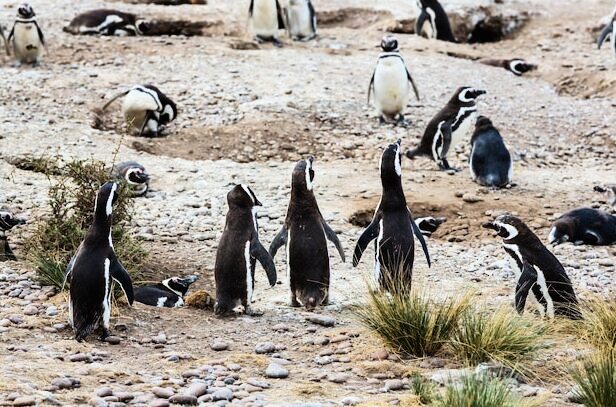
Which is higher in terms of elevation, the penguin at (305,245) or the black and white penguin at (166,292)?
the penguin at (305,245)

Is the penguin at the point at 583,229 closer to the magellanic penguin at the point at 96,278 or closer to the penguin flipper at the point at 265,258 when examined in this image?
the penguin flipper at the point at 265,258

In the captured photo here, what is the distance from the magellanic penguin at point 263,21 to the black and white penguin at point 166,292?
7.86 meters

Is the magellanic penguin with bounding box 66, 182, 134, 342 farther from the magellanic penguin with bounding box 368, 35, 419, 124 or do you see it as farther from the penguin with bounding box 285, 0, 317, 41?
the penguin with bounding box 285, 0, 317, 41

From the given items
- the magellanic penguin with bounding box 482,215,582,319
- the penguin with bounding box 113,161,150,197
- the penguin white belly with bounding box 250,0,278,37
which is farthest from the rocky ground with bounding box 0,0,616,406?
the penguin white belly with bounding box 250,0,278,37

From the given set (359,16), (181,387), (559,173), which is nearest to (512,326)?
(181,387)

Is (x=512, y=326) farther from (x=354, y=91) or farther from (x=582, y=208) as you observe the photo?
(x=354, y=91)

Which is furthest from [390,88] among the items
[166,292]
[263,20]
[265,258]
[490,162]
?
[265,258]

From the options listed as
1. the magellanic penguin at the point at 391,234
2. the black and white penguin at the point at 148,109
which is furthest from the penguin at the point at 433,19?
the magellanic penguin at the point at 391,234

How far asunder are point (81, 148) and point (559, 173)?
4410 millimetres

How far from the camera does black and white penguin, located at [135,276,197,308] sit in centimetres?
714

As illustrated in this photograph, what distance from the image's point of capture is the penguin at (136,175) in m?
9.19

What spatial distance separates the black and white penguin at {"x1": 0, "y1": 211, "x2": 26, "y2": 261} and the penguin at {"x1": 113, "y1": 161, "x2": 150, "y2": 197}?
1.24 m

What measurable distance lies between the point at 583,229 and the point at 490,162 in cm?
163

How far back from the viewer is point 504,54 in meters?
15.8
